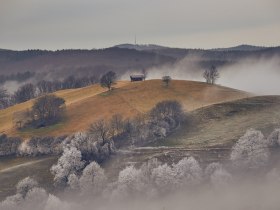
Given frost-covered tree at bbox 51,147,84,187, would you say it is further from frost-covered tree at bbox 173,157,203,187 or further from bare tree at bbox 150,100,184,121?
bare tree at bbox 150,100,184,121

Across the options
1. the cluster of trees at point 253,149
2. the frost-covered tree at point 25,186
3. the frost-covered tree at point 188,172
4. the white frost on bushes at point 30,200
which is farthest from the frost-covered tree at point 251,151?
the frost-covered tree at point 25,186

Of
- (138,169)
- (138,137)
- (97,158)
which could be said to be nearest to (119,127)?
(138,137)

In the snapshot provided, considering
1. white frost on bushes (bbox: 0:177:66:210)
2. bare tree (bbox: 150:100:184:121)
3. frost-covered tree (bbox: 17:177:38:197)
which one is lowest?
white frost on bushes (bbox: 0:177:66:210)

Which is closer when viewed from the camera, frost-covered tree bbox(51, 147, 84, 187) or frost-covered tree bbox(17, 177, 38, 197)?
frost-covered tree bbox(17, 177, 38, 197)

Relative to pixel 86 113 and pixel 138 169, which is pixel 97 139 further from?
pixel 86 113

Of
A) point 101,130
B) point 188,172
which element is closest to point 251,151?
point 188,172

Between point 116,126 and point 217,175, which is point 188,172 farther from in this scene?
point 116,126

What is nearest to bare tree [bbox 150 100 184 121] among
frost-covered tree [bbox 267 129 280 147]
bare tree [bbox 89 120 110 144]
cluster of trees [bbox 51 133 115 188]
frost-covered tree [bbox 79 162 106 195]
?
bare tree [bbox 89 120 110 144]
